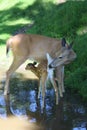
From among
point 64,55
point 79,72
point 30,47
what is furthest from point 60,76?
point 30,47

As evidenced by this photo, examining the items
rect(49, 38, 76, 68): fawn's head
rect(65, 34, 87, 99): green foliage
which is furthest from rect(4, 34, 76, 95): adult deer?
rect(65, 34, 87, 99): green foliage

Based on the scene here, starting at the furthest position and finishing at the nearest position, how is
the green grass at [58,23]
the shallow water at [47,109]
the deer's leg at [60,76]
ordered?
1. the green grass at [58,23]
2. the deer's leg at [60,76]
3. the shallow water at [47,109]

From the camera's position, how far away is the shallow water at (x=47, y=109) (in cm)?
872

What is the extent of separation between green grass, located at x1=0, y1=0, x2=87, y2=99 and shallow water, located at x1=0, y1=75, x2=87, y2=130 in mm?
492

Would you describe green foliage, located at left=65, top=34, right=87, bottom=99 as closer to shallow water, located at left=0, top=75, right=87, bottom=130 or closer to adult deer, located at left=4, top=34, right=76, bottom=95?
shallow water, located at left=0, top=75, right=87, bottom=130

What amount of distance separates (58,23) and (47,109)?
233 inches

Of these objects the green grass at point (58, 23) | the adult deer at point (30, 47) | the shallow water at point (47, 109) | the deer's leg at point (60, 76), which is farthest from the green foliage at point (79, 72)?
the adult deer at point (30, 47)

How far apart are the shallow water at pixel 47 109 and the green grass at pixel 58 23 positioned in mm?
492

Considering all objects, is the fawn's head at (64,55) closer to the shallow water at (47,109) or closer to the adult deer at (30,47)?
the adult deer at (30,47)

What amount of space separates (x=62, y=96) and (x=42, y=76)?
83cm

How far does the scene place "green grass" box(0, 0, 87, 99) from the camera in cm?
1114

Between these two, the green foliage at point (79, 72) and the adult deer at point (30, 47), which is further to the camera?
the adult deer at point (30, 47)

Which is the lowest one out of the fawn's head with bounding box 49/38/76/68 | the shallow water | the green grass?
the green grass

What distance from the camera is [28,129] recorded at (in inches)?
332
